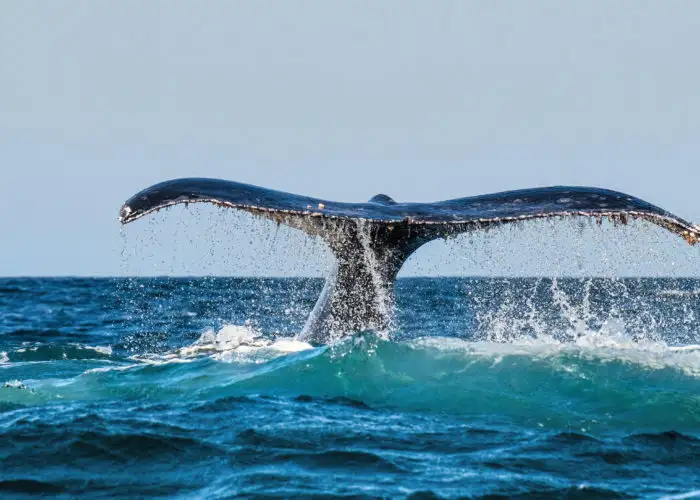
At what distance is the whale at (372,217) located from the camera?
271 inches

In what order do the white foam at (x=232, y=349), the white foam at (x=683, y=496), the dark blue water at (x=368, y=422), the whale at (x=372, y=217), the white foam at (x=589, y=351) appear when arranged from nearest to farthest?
the white foam at (x=683, y=496), the dark blue water at (x=368, y=422), the whale at (x=372, y=217), the white foam at (x=589, y=351), the white foam at (x=232, y=349)

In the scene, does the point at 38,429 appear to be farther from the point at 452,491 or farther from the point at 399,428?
the point at 452,491

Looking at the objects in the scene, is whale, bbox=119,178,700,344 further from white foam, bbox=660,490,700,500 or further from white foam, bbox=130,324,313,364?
white foam, bbox=660,490,700,500

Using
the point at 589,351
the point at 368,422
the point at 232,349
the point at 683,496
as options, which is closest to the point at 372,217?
the point at 368,422

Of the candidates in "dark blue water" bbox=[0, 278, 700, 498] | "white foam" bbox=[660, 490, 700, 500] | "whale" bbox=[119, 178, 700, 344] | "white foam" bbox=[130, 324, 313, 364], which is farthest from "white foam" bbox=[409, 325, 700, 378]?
"white foam" bbox=[660, 490, 700, 500]

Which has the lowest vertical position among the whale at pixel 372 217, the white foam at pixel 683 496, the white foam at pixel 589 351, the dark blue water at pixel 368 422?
the white foam at pixel 683 496

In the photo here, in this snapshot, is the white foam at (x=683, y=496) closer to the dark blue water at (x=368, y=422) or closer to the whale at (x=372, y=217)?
the dark blue water at (x=368, y=422)

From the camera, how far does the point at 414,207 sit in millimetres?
7891

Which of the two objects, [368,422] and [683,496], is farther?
[368,422]

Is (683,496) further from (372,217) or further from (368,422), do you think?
(372,217)

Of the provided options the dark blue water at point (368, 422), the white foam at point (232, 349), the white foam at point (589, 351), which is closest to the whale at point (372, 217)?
the white foam at point (232, 349)

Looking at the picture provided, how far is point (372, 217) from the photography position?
7.55 meters

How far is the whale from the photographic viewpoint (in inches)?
271

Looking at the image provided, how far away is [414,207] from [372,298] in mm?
1071
